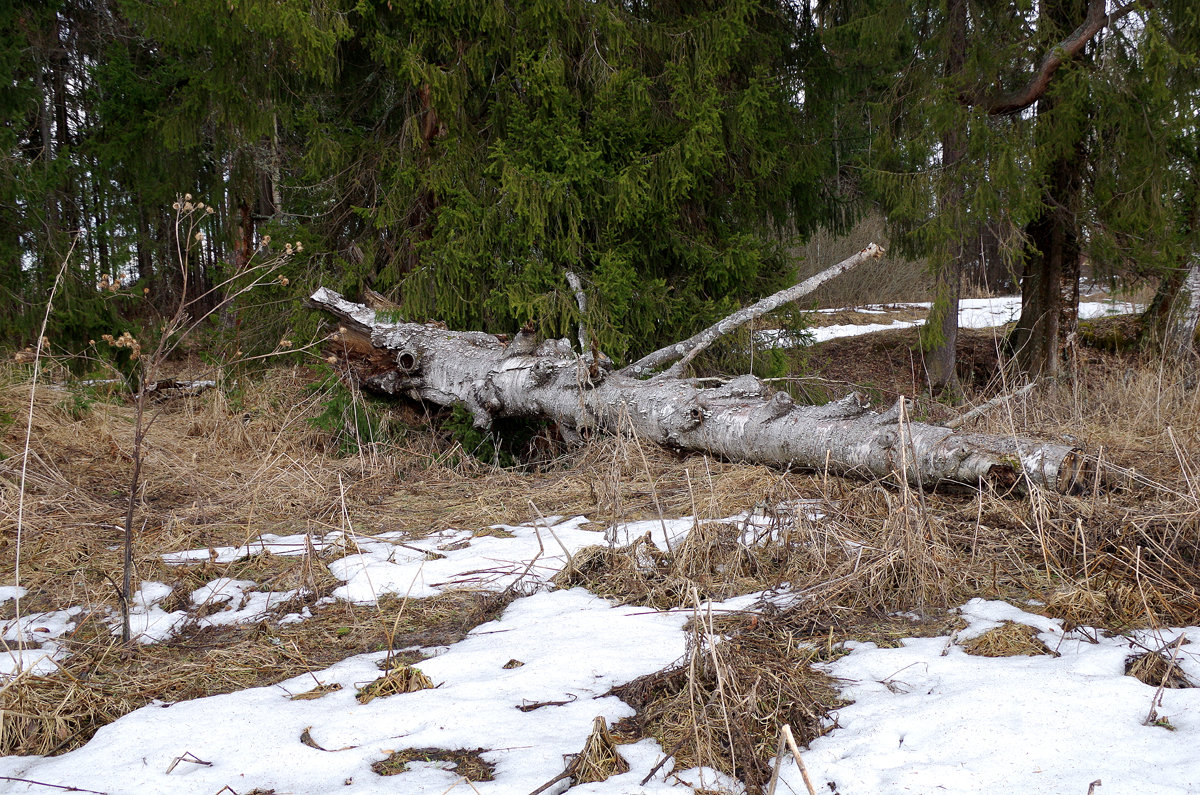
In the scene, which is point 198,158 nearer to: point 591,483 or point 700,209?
point 700,209

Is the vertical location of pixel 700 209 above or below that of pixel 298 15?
below

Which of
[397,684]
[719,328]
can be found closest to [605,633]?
[397,684]

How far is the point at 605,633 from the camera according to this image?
263 centimetres

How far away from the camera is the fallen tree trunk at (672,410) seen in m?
3.55

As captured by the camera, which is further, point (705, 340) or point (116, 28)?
point (116, 28)

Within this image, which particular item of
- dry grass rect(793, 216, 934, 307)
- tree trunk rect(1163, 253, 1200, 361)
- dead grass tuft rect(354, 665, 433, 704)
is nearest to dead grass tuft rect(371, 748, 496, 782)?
dead grass tuft rect(354, 665, 433, 704)

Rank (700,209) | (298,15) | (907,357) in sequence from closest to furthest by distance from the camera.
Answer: (298,15) → (700,209) → (907,357)

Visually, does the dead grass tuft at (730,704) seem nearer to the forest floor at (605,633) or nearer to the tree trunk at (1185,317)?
the forest floor at (605,633)

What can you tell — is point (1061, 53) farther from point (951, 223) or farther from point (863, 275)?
point (863, 275)

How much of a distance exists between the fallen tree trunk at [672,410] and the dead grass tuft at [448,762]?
1823mm

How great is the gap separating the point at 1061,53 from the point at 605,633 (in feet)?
24.4

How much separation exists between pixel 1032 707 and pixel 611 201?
16.7 ft

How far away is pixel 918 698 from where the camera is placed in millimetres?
2088

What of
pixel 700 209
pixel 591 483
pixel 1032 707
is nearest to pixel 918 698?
pixel 1032 707
